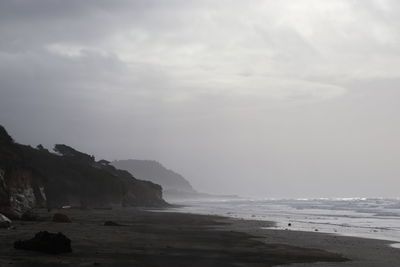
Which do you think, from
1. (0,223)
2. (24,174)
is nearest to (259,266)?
(0,223)

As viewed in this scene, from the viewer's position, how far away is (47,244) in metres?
16.1

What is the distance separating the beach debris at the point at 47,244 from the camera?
16094 millimetres

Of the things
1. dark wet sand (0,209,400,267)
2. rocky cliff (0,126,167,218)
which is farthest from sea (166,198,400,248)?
rocky cliff (0,126,167,218)

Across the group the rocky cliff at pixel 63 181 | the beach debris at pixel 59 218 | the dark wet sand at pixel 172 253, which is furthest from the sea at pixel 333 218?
the beach debris at pixel 59 218

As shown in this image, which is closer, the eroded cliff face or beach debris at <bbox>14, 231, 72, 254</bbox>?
beach debris at <bbox>14, 231, 72, 254</bbox>

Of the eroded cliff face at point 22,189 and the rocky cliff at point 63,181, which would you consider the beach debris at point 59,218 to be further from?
the rocky cliff at point 63,181

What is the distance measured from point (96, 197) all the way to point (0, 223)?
59625mm

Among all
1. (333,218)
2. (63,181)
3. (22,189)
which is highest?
(63,181)

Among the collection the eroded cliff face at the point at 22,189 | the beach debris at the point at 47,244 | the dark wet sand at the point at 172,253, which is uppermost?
the eroded cliff face at the point at 22,189

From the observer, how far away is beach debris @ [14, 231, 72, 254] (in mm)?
16094

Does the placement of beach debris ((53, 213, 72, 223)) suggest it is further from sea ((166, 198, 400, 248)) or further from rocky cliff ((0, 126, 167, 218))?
rocky cliff ((0, 126, 167, 218))

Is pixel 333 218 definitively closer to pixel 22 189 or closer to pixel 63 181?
pixel 22 189

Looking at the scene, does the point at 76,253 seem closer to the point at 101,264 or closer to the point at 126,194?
the point at 101,264

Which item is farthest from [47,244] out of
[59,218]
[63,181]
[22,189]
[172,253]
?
[63,181]
